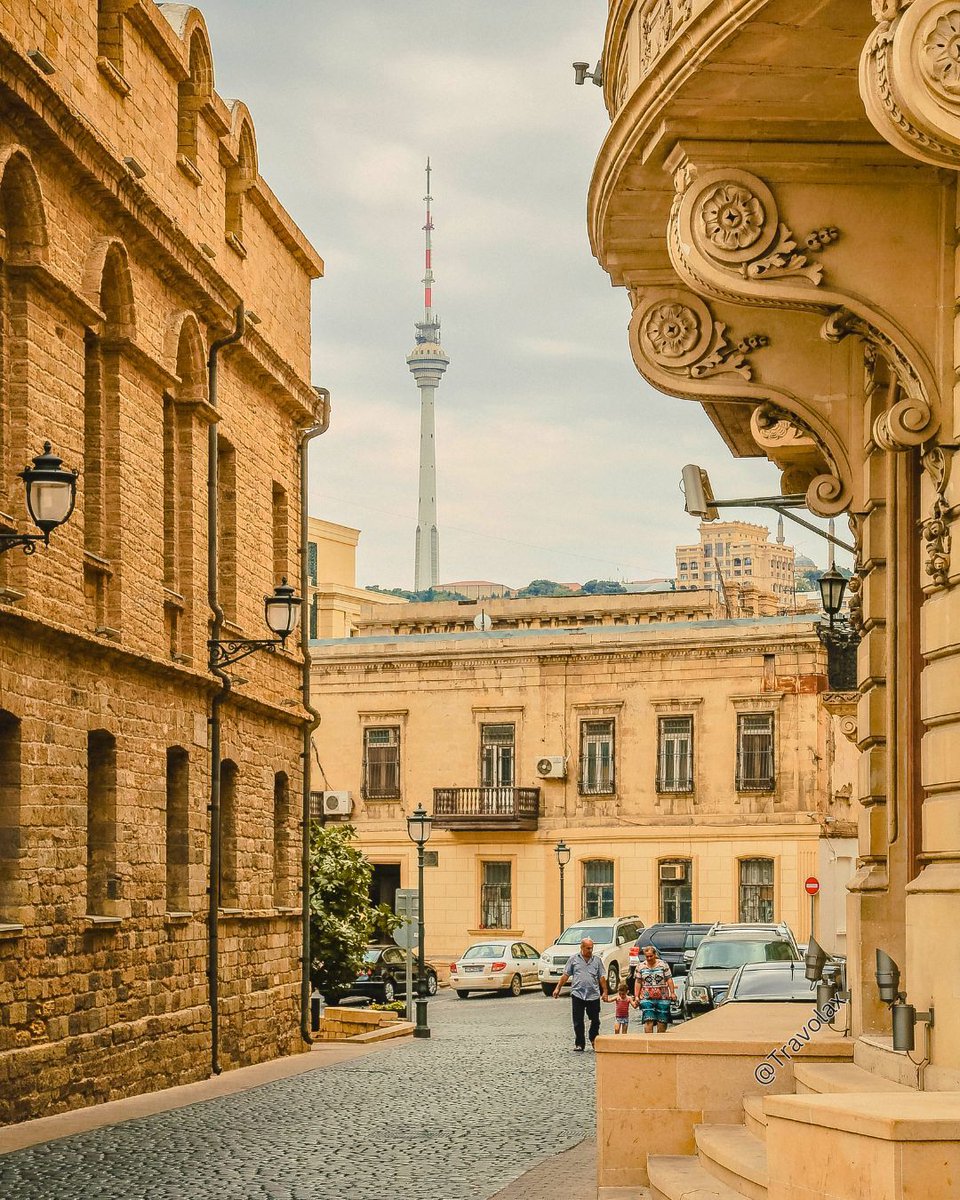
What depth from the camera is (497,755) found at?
5662 centimetres

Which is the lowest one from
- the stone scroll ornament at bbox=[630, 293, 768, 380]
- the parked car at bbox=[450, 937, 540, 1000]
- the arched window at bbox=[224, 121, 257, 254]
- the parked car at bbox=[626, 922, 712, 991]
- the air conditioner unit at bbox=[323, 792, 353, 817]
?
the parked car at bbox=[450, 937, 540, 1000]

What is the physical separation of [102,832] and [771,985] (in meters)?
8.71

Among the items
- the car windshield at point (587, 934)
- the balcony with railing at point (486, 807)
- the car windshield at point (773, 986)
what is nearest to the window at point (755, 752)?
the balcony with railing at point (486, 807)

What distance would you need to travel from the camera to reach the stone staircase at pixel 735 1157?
9.47 m

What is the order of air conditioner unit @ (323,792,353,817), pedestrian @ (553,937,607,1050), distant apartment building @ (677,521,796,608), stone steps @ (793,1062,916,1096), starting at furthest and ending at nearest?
distant apartment building @ (677,521,796,608) → air conditioner unit @ (323,792,353,817) → pedestrian @ (553,937,607,1050) → stone steps @ (793,1062,916,1096)

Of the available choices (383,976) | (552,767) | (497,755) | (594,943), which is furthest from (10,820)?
(497,755)

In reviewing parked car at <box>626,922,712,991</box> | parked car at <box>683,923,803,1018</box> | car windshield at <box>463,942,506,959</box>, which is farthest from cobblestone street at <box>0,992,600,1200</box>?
car windshield at <box>463,942,506,959</box>

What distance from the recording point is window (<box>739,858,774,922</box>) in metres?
53.3

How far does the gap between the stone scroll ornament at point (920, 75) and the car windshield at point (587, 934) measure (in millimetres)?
39792

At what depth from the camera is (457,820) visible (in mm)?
55375

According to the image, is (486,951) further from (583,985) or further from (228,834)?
(228,834)

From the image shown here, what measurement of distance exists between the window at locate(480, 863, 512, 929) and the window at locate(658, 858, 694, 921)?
429cm

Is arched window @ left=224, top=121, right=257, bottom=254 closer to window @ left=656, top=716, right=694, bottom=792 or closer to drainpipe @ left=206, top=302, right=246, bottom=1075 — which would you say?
drainpipe @ left=206, top=302, right=246, bottom=1075

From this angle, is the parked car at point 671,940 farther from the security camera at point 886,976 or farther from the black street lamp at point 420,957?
the security camera at point 886,976
